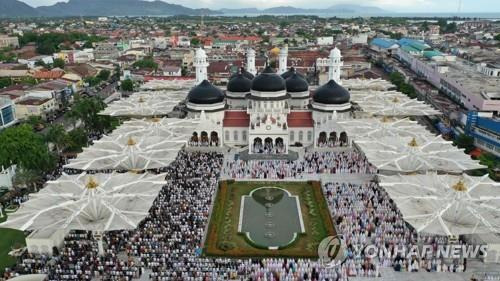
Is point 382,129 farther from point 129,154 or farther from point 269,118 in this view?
point 129,154

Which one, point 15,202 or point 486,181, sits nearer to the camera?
point 486,181

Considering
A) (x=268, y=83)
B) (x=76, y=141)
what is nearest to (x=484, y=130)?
(x=268, y=83)

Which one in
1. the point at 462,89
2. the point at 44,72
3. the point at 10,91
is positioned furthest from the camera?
the point at 44,72

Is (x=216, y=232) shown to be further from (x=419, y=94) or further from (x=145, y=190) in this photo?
(x=419, y=94)

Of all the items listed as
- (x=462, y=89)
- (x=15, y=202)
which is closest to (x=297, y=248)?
(x=15, y=202)

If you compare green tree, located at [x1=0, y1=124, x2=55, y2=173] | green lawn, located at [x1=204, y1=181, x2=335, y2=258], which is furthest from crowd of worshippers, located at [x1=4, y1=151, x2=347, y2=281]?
green tree, located at [x1=0, y1=124, x2=55, y2=173]

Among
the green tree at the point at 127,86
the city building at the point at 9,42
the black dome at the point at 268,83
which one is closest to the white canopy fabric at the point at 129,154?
the black dome at the point at 268,83
